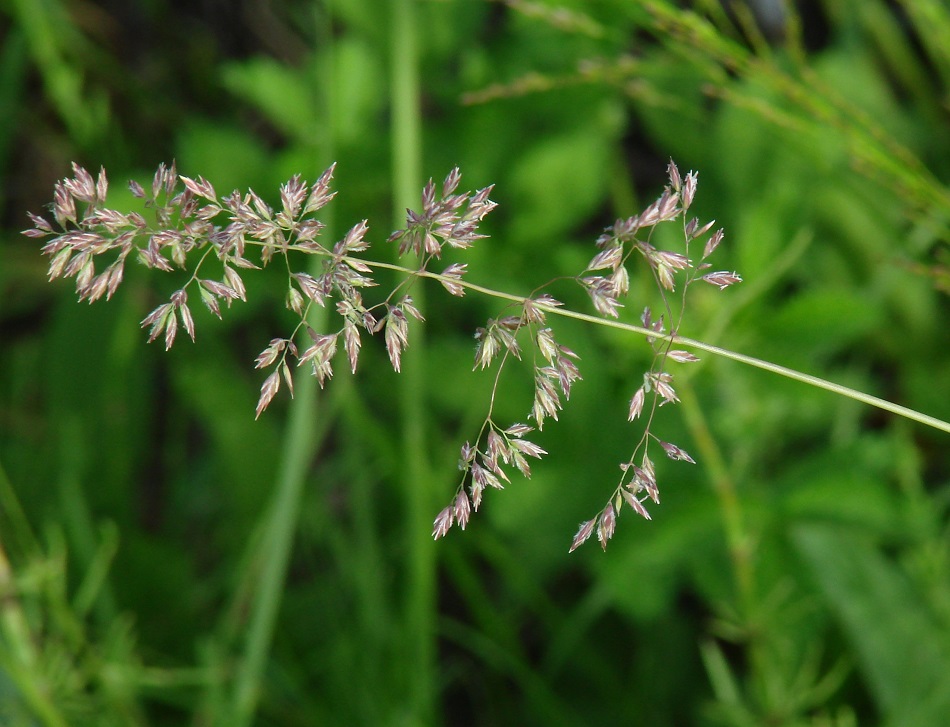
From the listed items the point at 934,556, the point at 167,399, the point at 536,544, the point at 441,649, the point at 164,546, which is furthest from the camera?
the point at 167,399

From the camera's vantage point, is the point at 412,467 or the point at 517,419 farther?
the point at 517,419

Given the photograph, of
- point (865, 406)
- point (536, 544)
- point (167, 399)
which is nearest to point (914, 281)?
point (865, 406)

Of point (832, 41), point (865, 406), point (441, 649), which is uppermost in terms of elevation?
point (832, 41)

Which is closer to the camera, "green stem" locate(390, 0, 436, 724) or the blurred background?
the blurred background

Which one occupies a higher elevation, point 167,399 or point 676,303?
point 676,303

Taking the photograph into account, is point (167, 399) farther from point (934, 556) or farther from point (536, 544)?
point (934, 556)

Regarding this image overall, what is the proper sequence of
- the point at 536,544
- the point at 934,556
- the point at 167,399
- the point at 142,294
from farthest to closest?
1. the point at 167,399
2. the point at 142,294
3. the point at 536,544
4. the point at 934,556

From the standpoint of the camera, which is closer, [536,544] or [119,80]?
[536,544]

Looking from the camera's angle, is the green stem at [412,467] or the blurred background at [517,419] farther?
the green stem at [412,467]
